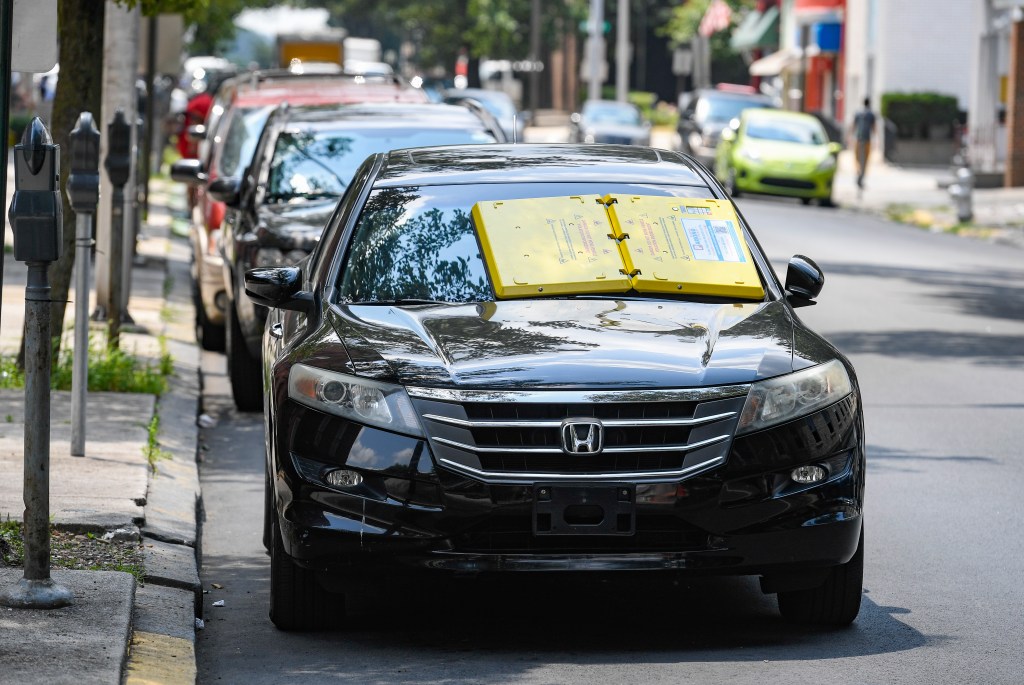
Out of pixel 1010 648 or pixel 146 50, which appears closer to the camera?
pixel 1010 648

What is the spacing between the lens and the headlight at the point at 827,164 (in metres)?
34.3

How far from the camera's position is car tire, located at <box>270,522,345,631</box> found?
648 centimetres

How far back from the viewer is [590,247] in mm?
7266

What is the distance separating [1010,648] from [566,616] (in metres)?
1.50

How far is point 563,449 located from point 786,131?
29.8 meters

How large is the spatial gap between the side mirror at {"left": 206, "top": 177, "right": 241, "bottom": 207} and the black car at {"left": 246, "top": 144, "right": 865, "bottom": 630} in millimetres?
5430

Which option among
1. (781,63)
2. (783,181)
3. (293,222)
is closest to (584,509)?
(293,222)

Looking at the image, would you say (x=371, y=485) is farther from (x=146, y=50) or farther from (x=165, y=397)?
(x=146, y=50)

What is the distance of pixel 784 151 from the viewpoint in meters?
34.4

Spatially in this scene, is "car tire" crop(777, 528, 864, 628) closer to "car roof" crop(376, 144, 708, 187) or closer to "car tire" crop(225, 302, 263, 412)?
"car roof" crop(376, 144, 708, 187)

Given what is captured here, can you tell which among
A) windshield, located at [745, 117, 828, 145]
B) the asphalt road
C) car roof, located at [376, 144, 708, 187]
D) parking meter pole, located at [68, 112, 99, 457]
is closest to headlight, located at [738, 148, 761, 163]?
windshield, located at [745, 117, 828, 145]

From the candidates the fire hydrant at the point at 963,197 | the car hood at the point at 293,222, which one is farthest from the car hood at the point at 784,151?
the car hood at the point at 293,222

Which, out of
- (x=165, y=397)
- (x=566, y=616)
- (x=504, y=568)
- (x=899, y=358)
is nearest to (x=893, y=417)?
(x=899, y=358)

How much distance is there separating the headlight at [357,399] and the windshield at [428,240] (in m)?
0.80
